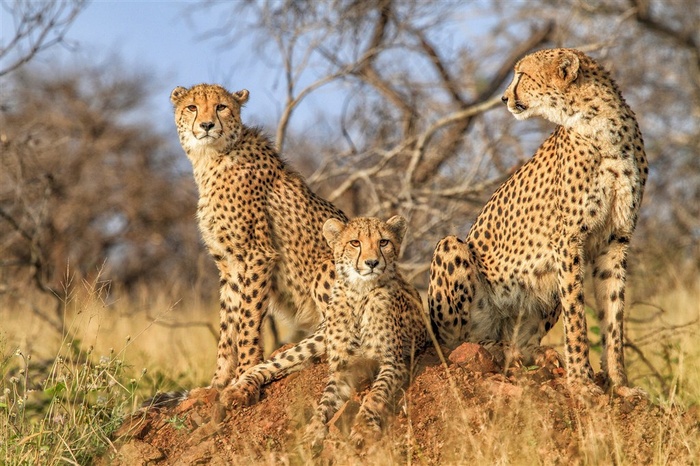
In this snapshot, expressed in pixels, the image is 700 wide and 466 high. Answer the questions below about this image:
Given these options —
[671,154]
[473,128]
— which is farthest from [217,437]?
[671,154]

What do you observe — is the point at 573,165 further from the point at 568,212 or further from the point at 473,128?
the point at 473,128

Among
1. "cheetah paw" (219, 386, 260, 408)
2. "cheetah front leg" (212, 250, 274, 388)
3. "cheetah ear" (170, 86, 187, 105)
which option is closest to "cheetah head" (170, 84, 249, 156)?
"cheetah ear" (170, 86, 187, 105)

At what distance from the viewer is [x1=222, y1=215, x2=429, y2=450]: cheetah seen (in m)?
4.12

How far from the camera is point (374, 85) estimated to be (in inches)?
352

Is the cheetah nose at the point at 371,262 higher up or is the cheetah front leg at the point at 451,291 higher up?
the cheetah nose at the point at 371,262

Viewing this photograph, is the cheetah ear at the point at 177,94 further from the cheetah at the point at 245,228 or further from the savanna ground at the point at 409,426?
the savanna ground at the point at 409,426

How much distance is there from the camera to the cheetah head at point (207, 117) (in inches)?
195

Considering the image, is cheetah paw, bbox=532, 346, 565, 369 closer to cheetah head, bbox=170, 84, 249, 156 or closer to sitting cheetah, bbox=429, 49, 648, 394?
sitting cheetah, bbox=429, 49, 648, 394

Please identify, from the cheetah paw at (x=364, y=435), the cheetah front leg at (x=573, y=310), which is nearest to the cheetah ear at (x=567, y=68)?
the cheetah front leg at (x=573, y=310)

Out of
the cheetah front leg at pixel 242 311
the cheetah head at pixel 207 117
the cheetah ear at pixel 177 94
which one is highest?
the cheetah ear at pixel 177 94

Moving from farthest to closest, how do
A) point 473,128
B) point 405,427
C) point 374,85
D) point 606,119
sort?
point 473,128 → point 374,85 → point 606,119 → point 405,427

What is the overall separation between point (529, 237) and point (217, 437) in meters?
1.73

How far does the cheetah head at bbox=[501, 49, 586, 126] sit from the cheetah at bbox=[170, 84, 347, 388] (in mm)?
1226

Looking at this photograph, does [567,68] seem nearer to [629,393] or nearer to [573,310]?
[573,310]
